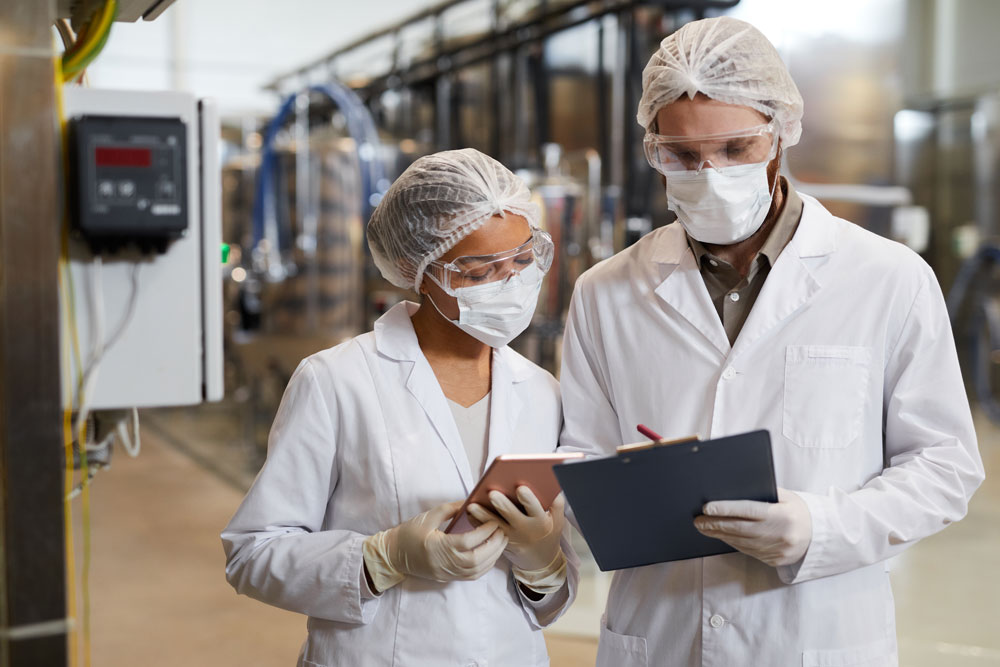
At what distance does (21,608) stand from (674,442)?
0.68m

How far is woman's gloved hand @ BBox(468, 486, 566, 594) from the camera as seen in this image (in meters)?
1.24

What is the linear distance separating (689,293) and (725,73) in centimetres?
33

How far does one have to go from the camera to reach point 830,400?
1.33m

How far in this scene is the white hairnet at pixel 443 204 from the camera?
1417 mm

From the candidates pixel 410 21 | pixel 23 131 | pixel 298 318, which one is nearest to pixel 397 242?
pixel 23 131

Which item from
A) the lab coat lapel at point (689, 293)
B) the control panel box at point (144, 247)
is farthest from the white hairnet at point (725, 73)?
the control panel box at point (144, 247)

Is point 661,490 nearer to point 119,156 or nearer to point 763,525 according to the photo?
point 763,525

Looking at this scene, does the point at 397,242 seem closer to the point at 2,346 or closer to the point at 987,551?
the point at 2,346

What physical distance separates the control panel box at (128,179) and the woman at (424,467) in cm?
38

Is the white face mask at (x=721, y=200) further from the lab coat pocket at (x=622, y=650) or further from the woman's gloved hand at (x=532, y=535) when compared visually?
the lab coat pocket at (x=622, y=650)

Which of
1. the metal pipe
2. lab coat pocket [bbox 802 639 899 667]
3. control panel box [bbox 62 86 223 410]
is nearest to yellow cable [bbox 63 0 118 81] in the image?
control panel box [bbox 62 86 223 410]

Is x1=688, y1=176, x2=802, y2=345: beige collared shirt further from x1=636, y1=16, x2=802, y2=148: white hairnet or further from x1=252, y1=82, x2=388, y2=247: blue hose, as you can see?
x1=252, y1=82, x2=388, y2=247: blue hose

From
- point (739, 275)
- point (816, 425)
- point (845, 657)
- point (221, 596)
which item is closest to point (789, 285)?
point (739, 275)

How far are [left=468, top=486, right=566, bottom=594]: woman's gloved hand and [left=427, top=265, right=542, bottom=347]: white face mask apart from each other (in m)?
0.28
